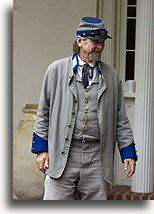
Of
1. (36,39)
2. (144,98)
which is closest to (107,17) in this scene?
(36,39)

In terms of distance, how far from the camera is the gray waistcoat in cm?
461

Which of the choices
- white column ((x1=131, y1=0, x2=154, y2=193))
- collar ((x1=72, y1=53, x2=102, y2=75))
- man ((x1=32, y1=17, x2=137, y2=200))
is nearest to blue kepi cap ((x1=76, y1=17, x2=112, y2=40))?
man ((x1=32, y1=17, x2=137, y2=200))

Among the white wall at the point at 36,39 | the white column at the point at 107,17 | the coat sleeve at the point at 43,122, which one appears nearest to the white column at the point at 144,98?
the white column at the point at 107,17

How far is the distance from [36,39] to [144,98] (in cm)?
151

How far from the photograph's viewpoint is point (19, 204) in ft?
17.2

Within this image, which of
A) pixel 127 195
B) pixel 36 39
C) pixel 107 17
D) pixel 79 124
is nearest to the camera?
pixel 79 124

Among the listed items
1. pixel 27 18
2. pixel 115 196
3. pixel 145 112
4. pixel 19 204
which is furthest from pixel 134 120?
pixel 19 204

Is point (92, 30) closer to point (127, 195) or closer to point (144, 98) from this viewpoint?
point (144, 98)

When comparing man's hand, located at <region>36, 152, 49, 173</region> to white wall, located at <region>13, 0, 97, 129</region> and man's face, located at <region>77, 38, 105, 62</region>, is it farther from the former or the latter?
white wall, located at <region>13, 0, 97, 129</region>

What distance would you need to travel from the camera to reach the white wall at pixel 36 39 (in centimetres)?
729

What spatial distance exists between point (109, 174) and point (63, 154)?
0.40 metres

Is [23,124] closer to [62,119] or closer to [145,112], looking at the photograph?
[145,112]

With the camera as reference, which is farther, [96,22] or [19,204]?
[19,204]

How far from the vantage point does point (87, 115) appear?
15.2 feet
